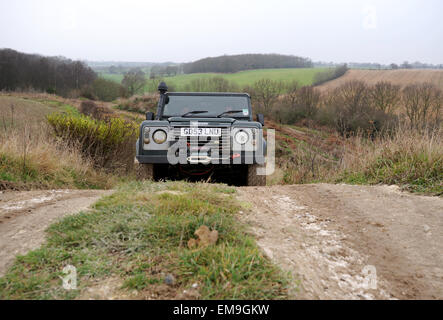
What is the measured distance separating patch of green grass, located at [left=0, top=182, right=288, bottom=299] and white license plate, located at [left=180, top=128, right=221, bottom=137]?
181 centimetres

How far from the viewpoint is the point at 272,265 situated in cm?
208

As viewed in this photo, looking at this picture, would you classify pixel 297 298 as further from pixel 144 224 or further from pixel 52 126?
pixel 52 126

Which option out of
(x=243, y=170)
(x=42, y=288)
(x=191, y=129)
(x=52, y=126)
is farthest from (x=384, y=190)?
(x=52, y=126)

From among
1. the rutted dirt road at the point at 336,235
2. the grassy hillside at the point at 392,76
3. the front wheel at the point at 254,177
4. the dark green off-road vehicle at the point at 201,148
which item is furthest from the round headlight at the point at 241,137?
the grassy hillside at the point at 392,76

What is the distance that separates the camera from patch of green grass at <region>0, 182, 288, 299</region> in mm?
1895

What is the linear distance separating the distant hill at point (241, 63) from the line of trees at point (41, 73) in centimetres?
2724

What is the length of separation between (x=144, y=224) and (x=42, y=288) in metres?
0.83

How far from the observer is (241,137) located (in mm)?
4797

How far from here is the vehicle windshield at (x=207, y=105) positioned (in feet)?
19.2

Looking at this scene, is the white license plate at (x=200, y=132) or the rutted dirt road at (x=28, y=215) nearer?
the rutted dirt road at (x=28, y=215)

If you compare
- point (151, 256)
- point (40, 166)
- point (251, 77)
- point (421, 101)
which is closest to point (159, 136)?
point (40, 166)

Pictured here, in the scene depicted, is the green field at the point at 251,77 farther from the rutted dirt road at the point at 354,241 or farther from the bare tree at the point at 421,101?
the rutted dirt road at the point at 354,241

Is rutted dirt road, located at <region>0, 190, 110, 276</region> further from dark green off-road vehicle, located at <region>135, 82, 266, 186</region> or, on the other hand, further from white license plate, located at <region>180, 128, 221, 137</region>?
white license plate, located at <region>180, 128, 221, 137</region>

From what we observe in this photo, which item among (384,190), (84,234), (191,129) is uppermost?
(191,129)
